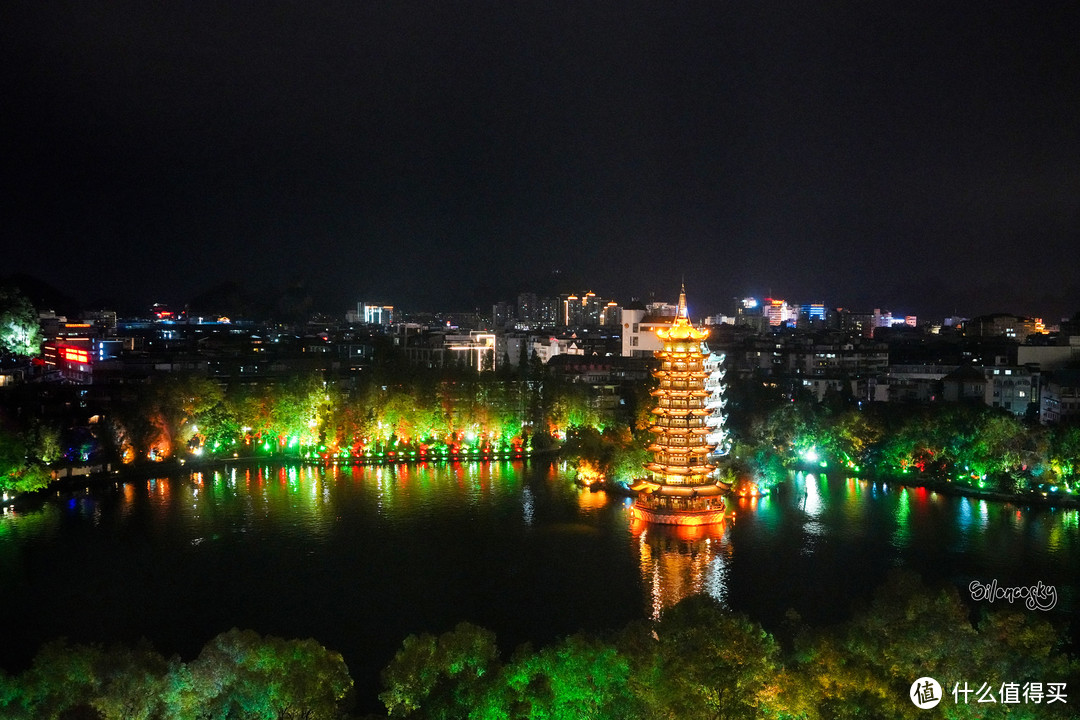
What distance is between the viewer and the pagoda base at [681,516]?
14.4 metres

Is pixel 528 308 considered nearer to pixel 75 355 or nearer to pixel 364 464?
pixel 75 355

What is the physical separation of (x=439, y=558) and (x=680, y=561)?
330 centimetres

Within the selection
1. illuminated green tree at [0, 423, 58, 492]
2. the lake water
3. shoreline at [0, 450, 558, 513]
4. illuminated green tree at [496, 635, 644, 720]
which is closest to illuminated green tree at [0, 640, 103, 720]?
the lake water

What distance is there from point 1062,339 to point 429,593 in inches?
958

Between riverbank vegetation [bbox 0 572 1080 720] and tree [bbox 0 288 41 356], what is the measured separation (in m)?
20.0

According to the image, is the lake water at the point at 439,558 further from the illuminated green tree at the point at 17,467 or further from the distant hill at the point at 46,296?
the distant hill at the point at 46,296

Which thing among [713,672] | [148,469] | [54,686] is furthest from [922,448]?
[54,686]

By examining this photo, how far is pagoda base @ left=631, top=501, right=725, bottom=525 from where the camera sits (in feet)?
47.3

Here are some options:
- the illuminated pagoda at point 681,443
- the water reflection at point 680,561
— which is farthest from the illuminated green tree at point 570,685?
the illuminated pagoda at point 681,443

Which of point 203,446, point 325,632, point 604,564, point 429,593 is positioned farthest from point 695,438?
point 203,446

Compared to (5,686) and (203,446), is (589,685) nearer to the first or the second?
(5,686)

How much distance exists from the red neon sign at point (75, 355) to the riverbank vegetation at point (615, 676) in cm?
2532

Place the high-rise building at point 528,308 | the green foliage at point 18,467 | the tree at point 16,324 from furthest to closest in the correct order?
the high-rise building at point 528,308 < the tree at point 16,324 < the green foliage at point 18,467

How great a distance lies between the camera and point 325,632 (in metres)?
9.45
